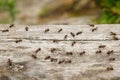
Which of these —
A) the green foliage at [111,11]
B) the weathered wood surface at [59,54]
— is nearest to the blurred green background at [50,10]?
the green foliage at [111,11]

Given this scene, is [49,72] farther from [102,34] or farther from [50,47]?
[102,34]

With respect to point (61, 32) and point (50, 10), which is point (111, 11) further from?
point (50, 10)

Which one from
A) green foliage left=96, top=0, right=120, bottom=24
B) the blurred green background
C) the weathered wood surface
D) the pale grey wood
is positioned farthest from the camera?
the blurred green background

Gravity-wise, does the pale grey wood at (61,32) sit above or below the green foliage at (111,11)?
below

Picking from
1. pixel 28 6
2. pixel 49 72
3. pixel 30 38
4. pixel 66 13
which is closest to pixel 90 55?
pixel 49 72

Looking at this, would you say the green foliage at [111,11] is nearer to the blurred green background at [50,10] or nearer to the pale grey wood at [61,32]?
the pale grey wood at [61,32]

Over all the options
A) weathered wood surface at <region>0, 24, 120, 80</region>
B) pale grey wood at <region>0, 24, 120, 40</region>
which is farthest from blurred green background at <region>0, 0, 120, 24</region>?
weathered wood surface at <region>0, 24, 120, 80</region>

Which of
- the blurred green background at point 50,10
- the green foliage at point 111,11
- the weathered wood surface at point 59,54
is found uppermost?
the blurred green background at point 50,10

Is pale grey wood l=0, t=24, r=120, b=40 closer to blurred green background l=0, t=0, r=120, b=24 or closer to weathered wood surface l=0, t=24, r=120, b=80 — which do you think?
weathered wood surface l=0, t=24, r=120, b=80
